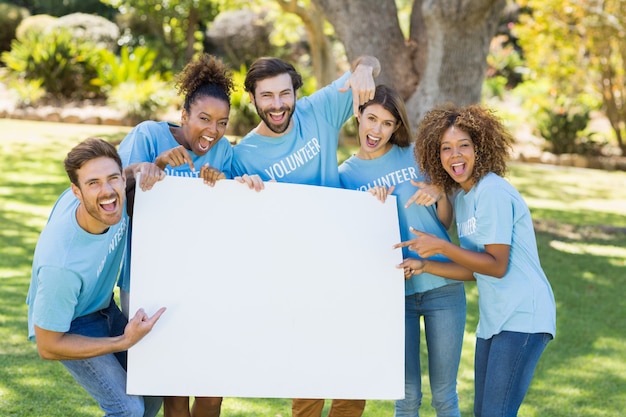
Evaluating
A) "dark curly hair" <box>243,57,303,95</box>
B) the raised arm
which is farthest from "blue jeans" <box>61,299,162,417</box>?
the raised arm

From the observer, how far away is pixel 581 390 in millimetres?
5012

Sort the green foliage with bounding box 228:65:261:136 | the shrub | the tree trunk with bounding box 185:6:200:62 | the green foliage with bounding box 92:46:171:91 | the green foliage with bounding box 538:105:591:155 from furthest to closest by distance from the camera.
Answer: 1. the tree trunk with bounding box 185:6:200:62
2. the green foliage with bounding box 92:46:171:91
3. the green foliage with bounding box 538:105:591:155
4. the shrub
5. the green foliage with bounding box 228:65:261:136

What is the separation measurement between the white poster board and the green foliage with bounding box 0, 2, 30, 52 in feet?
54.8

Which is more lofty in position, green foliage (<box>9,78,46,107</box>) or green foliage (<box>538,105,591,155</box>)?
green foliage (<box>9,78,46,107</box>)

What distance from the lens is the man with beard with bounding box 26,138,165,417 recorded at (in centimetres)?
286

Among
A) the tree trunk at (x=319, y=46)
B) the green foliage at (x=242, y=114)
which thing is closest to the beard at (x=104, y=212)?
the tree trunk at (x=319, y=46)

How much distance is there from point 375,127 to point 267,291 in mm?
823

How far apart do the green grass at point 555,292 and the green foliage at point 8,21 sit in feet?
21.4

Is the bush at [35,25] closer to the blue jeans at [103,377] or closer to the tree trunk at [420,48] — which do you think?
the tree trunk at [420,48]

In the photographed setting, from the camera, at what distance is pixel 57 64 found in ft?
48.4

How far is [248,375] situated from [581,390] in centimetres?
263

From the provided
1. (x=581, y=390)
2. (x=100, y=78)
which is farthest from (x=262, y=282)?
(x=100, y=78)

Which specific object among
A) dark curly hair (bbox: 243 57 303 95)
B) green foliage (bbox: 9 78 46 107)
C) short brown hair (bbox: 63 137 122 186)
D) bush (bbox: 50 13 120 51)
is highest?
bush (bbox: 50 13 120 51)

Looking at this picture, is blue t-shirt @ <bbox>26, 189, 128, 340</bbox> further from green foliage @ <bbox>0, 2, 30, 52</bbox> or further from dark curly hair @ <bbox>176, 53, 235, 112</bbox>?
green foliage @ <bbox>0, 2, 30, 52</bbox>
